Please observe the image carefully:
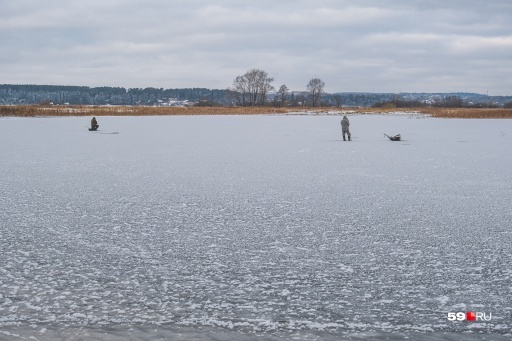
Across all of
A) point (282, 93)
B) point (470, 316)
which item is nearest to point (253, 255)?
point (470, 316)

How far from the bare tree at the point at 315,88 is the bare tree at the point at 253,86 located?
10265 mm

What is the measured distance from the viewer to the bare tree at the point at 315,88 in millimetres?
116625

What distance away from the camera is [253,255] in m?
5.90

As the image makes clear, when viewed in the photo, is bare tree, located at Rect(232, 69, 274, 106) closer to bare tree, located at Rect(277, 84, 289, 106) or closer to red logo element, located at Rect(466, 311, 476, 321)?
bare tree, located at Rect(277, 84, 289, 106)

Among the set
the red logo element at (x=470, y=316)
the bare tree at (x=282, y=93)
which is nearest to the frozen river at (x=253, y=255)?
the red logo element at (x=470, y=316)

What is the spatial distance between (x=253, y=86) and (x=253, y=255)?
10508 cm

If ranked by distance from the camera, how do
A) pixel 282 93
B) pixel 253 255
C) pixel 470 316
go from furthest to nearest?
pixel 282 93 → pixel 253 255 → pixel 470 316

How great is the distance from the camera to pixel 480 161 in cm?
1516

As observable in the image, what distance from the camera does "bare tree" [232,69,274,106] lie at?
360 feet

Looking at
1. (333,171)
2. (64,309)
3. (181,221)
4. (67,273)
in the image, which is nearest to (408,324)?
(64,309)

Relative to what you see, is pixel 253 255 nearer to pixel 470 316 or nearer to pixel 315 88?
pixel 470 316

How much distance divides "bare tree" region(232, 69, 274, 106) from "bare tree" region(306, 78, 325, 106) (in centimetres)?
Result: 1026

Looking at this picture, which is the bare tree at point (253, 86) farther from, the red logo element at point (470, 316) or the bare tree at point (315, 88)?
the red logo element at point (470, 316)

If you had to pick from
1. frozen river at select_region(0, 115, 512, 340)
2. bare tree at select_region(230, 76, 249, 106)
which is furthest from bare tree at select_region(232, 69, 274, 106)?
frozen river at select_region(0, 115, 512, 340)
